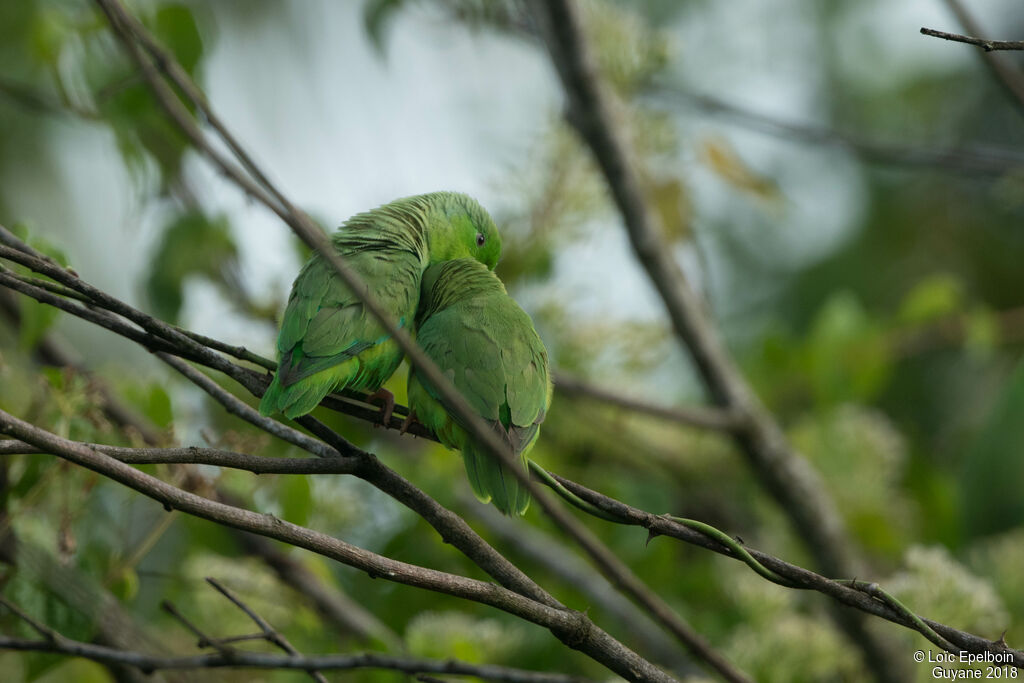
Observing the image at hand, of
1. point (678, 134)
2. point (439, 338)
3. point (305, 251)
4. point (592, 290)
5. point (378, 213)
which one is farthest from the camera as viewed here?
point (678, 134)

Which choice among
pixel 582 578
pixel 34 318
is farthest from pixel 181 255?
pixel 582 578

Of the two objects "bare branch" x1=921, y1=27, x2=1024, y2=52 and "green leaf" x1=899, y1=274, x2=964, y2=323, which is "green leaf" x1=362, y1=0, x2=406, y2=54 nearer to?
"bare branch" x1=921, y1=27, x2=1024, y2=52

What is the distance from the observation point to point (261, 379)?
152cm

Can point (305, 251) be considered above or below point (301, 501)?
above

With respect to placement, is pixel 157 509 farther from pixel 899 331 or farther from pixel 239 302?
pixel 899 331

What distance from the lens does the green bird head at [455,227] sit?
6.86 feet

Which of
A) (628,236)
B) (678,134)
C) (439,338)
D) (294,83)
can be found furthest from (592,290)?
(294,83)

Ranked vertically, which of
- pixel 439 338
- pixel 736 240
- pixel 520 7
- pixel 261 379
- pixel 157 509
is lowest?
pixel 157 509

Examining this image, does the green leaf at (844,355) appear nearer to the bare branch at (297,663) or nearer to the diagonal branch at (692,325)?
the diagonal branch at (692,325)

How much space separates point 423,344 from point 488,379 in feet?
0.61

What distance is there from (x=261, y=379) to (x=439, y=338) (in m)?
0.36

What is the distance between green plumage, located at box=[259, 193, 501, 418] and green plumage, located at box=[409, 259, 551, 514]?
3.8 inches

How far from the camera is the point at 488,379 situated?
165 cm

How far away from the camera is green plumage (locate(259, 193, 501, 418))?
5.16 feet
